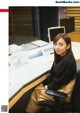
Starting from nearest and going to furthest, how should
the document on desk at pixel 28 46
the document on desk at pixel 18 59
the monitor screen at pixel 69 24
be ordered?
the monitor screen at pixel 69 24 < the document on desk at pixel 18 59 < the document on desk at pixel 28 46

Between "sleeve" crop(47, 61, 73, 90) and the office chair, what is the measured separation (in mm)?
51

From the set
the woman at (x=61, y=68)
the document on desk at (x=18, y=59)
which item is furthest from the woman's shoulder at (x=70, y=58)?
the document on desk at (x=18, y=59)

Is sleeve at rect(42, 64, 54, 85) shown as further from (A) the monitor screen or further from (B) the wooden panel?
(A) the monitor screen

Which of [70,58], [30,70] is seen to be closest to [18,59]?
[30,70]

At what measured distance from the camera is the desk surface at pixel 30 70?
177cm

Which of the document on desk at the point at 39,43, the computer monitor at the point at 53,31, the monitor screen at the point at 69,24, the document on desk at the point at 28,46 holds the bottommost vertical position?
the document on desk at the point at 28,46

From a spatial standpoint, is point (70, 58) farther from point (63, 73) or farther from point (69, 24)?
point (69, 24)

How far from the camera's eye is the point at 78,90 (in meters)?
1.84

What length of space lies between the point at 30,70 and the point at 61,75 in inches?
10.0

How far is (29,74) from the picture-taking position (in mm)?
1938

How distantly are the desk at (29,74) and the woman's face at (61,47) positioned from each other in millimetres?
54

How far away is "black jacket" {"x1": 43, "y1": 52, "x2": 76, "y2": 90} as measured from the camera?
5.86 ft

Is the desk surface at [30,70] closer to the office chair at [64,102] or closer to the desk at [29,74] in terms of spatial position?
the desk at [29,74]

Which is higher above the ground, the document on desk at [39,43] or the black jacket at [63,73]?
the document on desk at [39,43]
